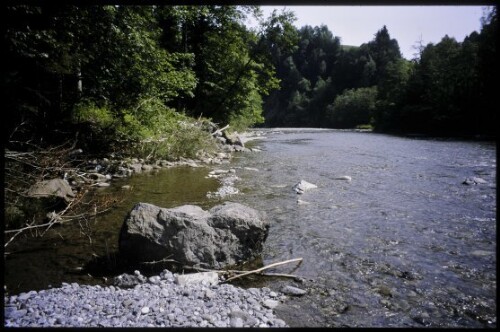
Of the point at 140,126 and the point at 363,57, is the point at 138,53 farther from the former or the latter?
the point at 363,57

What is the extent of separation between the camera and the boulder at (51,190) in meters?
6.66

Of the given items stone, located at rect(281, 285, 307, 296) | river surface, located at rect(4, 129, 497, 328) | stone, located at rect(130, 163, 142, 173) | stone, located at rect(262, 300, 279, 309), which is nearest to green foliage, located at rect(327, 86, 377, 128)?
river surface, located at rect(4, 129, 497, 328)

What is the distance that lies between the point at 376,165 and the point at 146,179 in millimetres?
11483

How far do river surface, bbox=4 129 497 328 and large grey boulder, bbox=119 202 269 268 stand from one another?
0.49 metres

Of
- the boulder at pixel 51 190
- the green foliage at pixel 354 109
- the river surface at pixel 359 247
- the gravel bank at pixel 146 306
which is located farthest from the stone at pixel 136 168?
the green foliage at pixel 354 109

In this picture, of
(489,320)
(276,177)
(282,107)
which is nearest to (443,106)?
(276,177)

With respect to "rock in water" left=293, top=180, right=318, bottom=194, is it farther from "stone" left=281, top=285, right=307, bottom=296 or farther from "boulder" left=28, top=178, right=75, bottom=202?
"boulder" left=28, top=178, right=75, bottom=202

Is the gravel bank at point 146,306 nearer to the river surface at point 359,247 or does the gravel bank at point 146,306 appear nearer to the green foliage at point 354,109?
the river surface at point 359,247

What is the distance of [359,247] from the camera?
A: 6020 millimetres

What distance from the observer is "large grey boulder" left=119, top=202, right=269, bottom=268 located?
4.99 metres

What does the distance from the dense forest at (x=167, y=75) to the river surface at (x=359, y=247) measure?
8.40 feet

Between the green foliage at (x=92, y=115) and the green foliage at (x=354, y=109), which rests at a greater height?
the green foliage at (x=354, y=109)

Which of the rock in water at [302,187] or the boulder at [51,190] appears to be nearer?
the boulder at [51,190]

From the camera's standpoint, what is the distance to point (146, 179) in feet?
39.4
